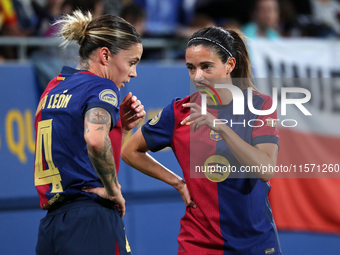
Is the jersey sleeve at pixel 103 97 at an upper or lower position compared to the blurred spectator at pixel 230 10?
lower

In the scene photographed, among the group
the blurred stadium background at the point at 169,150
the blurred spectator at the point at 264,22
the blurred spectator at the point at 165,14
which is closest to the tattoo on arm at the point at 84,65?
the blurred stadium background at the point at 169,150

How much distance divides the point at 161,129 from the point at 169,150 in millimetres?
2326

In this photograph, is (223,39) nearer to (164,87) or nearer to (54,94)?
(54,94)

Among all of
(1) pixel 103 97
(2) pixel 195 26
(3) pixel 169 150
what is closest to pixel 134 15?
(2) pixel 195 26

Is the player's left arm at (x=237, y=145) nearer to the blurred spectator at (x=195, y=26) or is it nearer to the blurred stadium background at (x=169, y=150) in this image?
the blurred stadium background at (x=169, y=150)

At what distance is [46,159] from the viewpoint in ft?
7.16

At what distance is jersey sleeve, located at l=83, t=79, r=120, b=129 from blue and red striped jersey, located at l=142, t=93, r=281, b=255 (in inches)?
17.7

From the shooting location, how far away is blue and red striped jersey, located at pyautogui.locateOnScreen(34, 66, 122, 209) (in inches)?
83.7

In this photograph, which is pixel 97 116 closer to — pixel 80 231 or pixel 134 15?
pixel 80 231

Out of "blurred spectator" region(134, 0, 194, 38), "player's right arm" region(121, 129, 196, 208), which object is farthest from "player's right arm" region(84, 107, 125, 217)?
"blurred spectator" region(134, 0, 194, 38)

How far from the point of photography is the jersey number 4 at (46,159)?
2.16m

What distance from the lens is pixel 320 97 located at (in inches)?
197

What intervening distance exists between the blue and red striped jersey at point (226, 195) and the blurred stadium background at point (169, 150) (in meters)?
2.25

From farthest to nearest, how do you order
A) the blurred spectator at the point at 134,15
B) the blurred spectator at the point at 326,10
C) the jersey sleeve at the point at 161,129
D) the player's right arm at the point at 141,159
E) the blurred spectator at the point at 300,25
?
the blurred spectator at the point at 326,10 → the blurred spectator at the point at 300,25 → the blurred spectator at the point at 134,15 → the player's right arm at the point at 141,159 → the jersey sleeve at the point at 161,129
